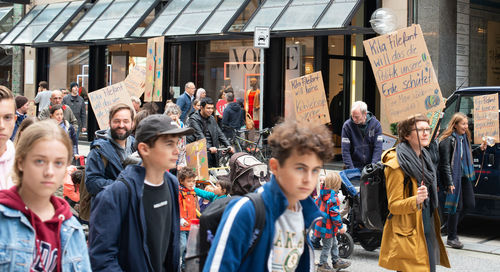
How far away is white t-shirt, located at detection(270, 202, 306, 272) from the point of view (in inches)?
125

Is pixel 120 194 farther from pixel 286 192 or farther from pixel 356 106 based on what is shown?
pixel 356 106

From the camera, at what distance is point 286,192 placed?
3.14 m

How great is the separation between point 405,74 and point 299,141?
569cm

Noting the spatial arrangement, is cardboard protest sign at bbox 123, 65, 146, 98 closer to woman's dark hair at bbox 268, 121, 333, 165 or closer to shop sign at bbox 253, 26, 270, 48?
shop sign at bbox 253, 26, 270, 48

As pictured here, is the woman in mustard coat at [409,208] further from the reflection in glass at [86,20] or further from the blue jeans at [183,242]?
the reflection in glass at [86,20]

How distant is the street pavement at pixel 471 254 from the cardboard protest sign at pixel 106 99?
3362 mm

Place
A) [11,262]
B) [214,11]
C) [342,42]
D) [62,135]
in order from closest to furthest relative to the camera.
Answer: [11,262] → [62,135] → [342,42] → [214,11]

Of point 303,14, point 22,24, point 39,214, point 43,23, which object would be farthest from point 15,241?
point 22,24

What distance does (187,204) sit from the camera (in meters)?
7.19

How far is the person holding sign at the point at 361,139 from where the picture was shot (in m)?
9.75

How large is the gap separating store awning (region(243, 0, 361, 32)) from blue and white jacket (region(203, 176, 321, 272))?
44.0 feet

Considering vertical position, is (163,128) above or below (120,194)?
above

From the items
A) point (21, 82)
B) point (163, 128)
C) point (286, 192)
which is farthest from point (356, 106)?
point (21, 82)

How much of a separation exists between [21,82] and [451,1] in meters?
16.4
